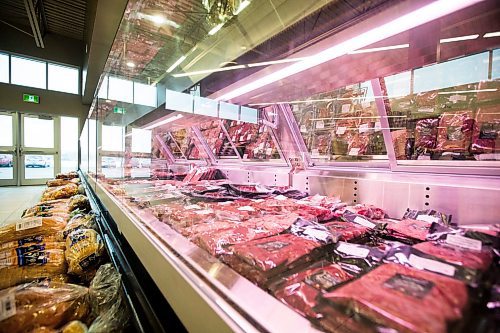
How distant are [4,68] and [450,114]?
486 inches

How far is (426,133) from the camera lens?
1743 millimetres

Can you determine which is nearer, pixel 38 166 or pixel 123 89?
pixel 123 89

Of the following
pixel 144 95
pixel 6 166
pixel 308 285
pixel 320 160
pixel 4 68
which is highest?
pixel 4 68

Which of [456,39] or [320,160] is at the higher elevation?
[456,39]

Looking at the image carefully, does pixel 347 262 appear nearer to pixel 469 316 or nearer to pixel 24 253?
pixel 469 316

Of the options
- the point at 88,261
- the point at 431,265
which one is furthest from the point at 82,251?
the point at 431,265

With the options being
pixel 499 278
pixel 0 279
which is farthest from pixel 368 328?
pixel 0 279

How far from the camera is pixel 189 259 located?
0.65m

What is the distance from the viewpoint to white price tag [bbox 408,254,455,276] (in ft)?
1.68

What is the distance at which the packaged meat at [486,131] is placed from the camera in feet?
4.52

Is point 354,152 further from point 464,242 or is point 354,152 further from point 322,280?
point 322,280

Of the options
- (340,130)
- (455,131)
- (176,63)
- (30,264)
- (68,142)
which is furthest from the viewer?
(68,142)

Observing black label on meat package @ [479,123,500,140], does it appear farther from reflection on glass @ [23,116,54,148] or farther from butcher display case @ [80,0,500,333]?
reflection on glass @ [23,116,54,148]

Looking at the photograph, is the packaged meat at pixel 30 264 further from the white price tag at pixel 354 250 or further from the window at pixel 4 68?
the window at pixel 4 68
